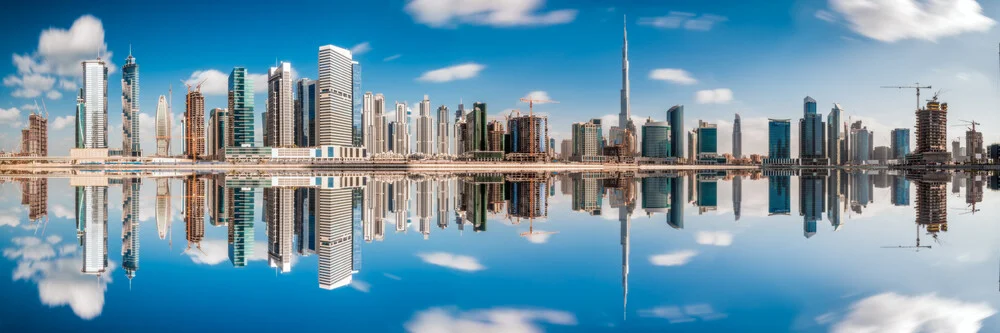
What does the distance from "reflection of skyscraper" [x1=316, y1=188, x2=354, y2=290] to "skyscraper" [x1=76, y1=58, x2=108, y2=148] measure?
221 meters

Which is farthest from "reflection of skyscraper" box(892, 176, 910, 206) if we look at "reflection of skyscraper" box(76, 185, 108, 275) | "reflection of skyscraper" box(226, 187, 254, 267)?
"reflection of skyscraper" box(76, 185, 108, 275)

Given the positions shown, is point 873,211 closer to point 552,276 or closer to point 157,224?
point 552,276

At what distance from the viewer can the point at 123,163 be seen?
175000 millimetres

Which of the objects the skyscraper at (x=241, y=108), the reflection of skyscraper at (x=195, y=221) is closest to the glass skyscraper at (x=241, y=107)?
the skyscraper at (x=241, y=108)

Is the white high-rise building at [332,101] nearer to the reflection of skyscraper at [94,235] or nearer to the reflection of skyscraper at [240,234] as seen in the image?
the reflection of skyscraper at [94,235]

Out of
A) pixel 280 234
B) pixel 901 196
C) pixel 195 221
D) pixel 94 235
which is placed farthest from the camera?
pixel 901 196

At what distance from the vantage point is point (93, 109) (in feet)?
643

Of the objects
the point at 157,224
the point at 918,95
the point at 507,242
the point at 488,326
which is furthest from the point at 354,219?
the point at 918,95

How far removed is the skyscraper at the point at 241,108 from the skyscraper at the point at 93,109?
46722 mm

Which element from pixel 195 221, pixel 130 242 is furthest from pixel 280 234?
pixel 195 221

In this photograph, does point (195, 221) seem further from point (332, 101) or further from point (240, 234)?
point (332, 101)

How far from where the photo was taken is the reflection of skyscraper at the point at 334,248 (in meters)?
7.89

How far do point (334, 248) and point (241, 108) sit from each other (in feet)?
644

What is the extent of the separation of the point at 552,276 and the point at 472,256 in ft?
6.59
